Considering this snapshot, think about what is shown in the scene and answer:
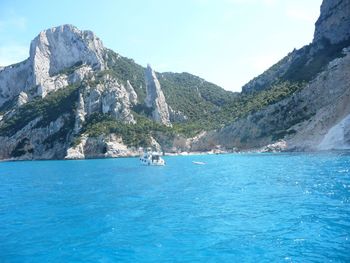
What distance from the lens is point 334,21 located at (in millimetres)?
141875

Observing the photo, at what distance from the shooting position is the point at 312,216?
24.7 metres

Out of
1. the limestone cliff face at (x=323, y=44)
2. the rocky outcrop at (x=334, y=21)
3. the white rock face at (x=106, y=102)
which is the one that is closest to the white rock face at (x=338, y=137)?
the limestone cliff face at (x=323, y=44)

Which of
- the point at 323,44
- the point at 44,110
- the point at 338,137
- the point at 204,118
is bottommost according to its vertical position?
the point at 338,137

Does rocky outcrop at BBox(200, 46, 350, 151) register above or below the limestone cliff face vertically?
below

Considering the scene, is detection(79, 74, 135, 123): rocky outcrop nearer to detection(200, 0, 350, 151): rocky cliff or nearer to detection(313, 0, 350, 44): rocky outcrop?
detection(200, 0, 350, 151): rocky cliff

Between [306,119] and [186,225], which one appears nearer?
[186,225]

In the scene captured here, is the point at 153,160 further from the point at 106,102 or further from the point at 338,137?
the point at 106,102

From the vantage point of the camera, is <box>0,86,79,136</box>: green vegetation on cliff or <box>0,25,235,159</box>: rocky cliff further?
<box>0,86,79,136</box>: green vegetation on cliff

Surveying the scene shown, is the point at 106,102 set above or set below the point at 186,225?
above

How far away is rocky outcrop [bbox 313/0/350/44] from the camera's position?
13575 cm

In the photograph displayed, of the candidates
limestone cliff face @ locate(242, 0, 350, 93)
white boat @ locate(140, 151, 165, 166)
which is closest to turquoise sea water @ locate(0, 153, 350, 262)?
white boat @ locate(140, 151, 165, 166)

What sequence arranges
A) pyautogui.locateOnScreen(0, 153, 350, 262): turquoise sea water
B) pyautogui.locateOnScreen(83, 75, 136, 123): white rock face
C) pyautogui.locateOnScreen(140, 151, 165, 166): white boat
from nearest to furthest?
pyautogui.locateOnScreen(0, 153, 350, 262): turquoise sea water
pyautogui.locateOnScreen(140, 151, 165, 166): white boat
pyautogui.locateOnScreen(83, 75, 136, 123): white rock face

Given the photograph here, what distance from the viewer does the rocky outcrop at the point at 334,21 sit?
135750 millimetres

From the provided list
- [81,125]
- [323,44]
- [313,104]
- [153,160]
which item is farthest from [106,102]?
[323,44]
